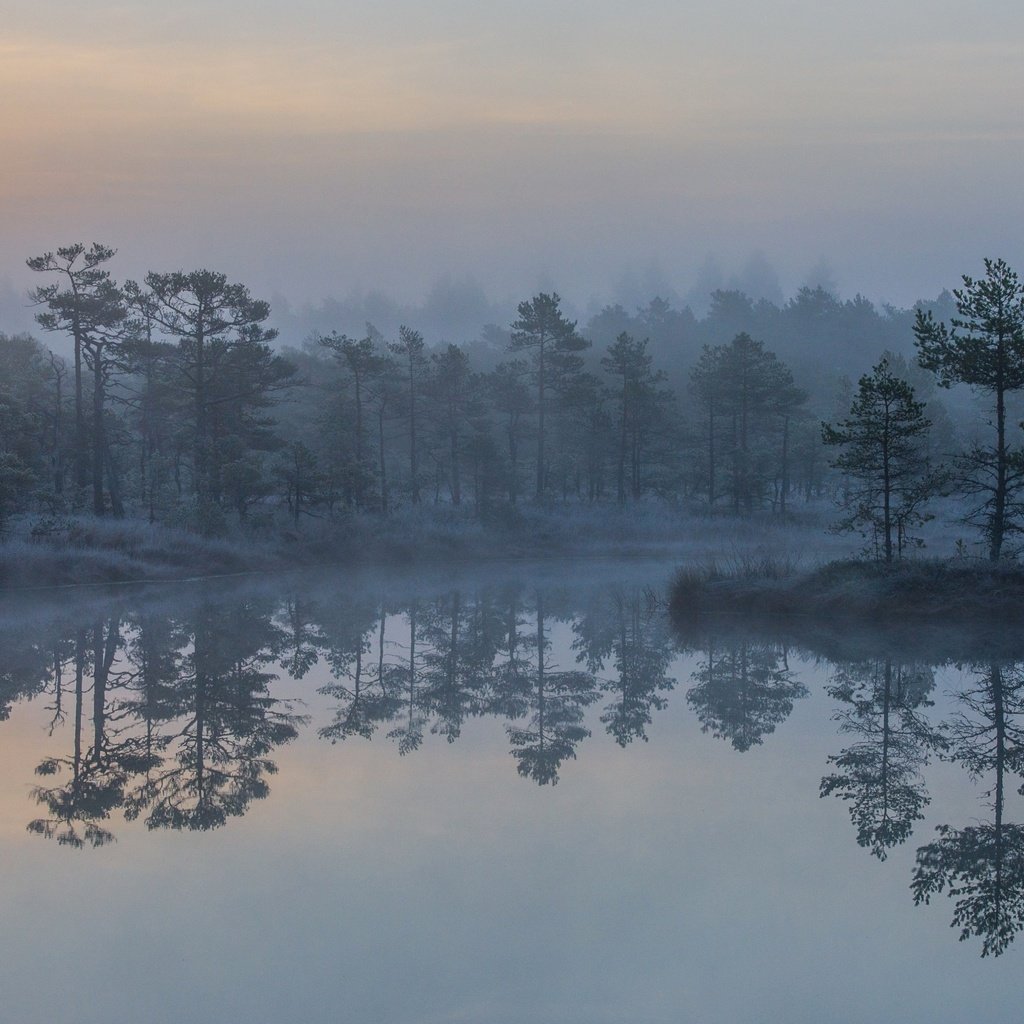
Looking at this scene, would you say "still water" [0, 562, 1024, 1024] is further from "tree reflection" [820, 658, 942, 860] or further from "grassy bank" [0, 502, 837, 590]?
"grassy bank" [0, 502, 837, 590]

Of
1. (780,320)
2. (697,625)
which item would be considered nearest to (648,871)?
(697,625)

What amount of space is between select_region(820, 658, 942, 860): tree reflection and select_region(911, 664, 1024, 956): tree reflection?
35 centimetres

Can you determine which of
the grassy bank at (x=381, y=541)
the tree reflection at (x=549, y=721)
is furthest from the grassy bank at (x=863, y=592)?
the tree reflection at (x=549, y=721)

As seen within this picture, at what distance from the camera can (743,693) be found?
14789mm

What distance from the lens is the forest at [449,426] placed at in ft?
84.7

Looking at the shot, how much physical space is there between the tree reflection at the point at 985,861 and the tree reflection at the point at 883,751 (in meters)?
0.35

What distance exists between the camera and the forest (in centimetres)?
2583

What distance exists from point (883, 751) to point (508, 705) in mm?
4900

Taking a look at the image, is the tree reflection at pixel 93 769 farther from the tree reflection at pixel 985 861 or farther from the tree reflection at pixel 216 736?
the tree reflection at pixel 985 861

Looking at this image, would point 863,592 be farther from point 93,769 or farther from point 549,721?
point 93,769

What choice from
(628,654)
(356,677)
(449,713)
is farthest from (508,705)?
(628,654)

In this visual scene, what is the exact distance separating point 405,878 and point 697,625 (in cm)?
1660

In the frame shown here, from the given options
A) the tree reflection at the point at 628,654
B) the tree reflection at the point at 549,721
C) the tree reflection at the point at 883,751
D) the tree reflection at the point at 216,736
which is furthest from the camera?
the tree reflection at the point at 628,654

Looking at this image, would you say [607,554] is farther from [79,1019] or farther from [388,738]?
[79,1019]
